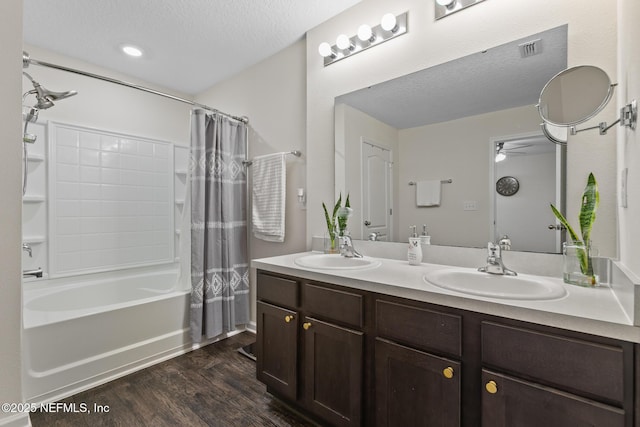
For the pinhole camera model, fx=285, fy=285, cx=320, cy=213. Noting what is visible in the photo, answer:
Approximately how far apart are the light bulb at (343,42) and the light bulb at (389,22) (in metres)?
0.26

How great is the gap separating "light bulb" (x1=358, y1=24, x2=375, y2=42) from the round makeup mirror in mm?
1075

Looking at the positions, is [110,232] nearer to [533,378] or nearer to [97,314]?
[97,314]

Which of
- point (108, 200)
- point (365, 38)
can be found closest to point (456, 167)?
point (365, 38)

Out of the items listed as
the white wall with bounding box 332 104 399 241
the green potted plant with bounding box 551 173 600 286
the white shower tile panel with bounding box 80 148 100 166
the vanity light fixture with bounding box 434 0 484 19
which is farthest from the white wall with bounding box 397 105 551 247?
the white shower tile panel with bounding box 80 148 100 166

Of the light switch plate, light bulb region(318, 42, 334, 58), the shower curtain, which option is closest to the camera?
the light switch plate

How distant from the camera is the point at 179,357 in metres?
2.26

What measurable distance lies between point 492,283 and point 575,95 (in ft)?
2.68

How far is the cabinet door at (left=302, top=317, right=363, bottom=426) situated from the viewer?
4.17 ft

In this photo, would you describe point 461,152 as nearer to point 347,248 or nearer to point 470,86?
point 470,86

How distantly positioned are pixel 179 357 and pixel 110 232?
145cm

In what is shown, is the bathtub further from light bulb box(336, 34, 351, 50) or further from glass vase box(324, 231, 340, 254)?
light bulb box(336, 34, 351, 50)

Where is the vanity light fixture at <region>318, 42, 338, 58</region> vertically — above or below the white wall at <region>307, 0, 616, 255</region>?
above

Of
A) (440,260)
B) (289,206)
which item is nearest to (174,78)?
(289,206)

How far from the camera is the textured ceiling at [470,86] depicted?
131 cm
